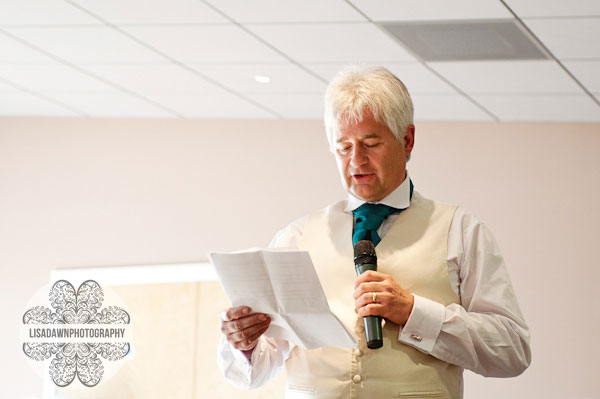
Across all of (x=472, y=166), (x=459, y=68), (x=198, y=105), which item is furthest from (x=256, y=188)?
(x=459, y=68)

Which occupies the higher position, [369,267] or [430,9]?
[430,9]

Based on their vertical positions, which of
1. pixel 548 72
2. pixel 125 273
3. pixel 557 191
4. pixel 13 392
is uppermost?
pixel 548 72

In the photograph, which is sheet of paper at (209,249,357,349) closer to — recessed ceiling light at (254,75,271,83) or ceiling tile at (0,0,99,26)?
ceiling tile at (0,0,99,26)

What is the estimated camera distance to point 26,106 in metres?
6.28

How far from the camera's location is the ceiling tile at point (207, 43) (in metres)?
4.42

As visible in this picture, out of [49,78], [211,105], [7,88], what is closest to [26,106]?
[7,88]

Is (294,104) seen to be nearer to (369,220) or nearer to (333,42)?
(333,42)

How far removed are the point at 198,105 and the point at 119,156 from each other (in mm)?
862

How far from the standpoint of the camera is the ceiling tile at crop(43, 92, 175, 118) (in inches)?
228

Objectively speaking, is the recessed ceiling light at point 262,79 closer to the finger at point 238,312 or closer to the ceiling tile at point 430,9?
the ceiling tile at point 430,9

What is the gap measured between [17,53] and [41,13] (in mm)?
752

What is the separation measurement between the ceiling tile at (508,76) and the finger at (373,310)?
2896 millimetres

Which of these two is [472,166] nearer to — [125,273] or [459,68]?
[459,68]

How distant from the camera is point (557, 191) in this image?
5383mm
